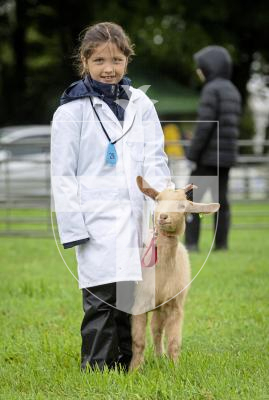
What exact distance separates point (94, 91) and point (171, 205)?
2.53ft

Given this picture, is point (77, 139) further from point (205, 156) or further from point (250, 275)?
point (205, 156)

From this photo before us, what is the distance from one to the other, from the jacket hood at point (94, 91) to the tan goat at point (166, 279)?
557mm

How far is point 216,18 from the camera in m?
30.7

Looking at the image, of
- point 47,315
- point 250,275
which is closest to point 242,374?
point 47,315

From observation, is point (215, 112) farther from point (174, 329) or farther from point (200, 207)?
point (200, 207)

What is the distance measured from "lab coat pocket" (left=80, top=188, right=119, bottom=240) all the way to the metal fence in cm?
854

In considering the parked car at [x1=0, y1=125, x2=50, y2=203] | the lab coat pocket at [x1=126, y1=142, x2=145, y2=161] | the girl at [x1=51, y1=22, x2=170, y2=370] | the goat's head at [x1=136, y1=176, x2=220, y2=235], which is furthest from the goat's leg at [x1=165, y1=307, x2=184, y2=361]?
the parked car at [x1=0, y1=125, x2=50, y2=203]

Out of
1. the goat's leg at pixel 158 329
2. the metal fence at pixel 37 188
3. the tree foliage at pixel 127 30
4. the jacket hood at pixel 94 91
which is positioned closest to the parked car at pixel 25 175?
the metal fence at pixel 37 188

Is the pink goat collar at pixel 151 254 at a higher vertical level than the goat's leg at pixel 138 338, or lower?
higher

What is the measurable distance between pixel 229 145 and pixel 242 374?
565 cm

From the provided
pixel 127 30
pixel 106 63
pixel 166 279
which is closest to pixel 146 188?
pixel 166 279

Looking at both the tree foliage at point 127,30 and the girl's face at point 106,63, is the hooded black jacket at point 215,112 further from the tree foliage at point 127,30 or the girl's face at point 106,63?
the tree foliage at point 127,30

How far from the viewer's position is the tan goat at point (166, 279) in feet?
14.6

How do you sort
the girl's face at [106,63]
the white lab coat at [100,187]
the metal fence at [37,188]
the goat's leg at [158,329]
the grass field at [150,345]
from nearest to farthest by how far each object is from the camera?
the grass field at [150,345] < the white lab coat at [100,187] < the girl's face at [106,63] < the goat's leg at [158,329] < the metal fence at [37,188]
